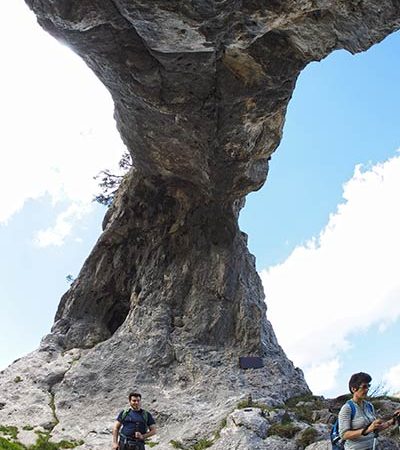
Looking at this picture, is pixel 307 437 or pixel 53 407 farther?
pixel 53 407

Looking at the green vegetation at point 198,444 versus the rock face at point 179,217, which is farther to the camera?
the green vegetation at point 198,444

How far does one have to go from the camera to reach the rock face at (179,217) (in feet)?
42.0

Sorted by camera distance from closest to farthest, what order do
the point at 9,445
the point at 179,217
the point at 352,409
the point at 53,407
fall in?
the point at 352,409 < the point at 9,445 < the point at 53,407 < the point at 179,217

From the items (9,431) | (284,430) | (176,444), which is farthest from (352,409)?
(9,431)

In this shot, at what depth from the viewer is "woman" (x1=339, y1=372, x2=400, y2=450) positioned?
7.10 metres

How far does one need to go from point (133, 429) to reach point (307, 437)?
4265 millimetres

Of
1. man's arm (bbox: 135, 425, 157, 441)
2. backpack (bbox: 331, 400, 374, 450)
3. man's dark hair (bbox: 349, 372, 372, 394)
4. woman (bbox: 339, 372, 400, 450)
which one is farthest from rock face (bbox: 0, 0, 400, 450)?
man's dark hair (bbox: 349, 372, 372, 394)

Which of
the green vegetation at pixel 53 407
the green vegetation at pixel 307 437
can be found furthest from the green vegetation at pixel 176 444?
the green vegetation at pixel 53 407

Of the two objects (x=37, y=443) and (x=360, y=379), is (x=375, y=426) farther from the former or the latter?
(x=37, y=443)

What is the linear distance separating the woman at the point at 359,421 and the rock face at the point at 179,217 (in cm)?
579

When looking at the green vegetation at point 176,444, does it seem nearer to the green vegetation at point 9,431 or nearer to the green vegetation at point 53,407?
the green vegetation at point 53,407

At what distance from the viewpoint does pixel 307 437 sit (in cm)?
1212

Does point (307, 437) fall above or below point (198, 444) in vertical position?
A: below

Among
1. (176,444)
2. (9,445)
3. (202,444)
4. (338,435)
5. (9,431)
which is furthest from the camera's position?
(9,431)
